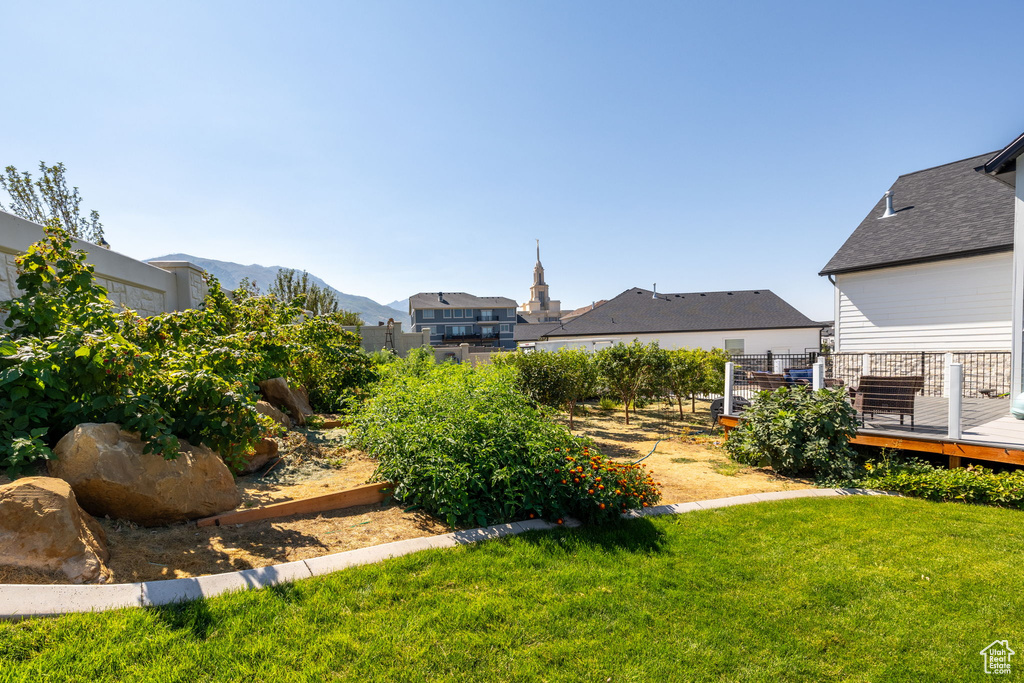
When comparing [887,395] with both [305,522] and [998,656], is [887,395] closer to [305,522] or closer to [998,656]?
[998,656]

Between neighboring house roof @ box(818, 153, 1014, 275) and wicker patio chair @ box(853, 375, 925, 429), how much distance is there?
7666 mm

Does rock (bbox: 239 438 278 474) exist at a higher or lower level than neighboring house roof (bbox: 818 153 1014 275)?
lower

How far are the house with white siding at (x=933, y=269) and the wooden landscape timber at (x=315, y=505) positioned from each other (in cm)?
1444

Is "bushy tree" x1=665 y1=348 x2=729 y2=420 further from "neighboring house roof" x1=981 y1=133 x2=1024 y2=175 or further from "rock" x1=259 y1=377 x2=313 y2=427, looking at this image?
"rock" x1=259 y1=377 x2=313 y2=427

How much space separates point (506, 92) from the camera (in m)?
10.9

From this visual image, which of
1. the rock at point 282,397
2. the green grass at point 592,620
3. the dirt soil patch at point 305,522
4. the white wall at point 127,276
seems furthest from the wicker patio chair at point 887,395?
the white wall at point 127,276

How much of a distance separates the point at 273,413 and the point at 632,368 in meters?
8.75

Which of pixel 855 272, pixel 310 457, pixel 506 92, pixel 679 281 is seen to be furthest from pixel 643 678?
pixel 679 281

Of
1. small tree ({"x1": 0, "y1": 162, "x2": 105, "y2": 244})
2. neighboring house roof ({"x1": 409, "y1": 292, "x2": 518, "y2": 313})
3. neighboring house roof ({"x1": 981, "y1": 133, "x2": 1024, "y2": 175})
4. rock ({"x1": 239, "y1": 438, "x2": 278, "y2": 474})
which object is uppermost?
neighboring house roof ({"x1": 409, "y1": 292, "x2": 518, "y2": 313})

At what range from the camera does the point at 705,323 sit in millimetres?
33875

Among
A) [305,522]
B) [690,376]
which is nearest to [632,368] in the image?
[690,376]

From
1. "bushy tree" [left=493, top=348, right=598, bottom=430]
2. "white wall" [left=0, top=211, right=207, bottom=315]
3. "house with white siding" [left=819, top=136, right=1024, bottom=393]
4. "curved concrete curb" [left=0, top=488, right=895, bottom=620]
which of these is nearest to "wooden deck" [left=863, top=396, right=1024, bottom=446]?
"house with white siding" [left=819, top=136, right=1024, bottom=393]

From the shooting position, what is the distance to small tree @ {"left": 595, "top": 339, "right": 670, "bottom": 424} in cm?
1183

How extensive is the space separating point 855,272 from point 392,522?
1623 cm
